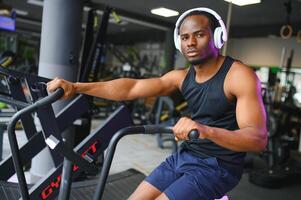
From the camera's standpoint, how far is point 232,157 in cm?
159

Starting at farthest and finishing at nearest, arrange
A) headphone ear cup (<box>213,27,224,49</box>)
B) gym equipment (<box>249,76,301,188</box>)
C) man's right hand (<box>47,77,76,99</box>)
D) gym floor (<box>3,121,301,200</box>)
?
gym equipment (<box>249,76,301,188</box>) → gym floor (<box>3,121,301,200</box>) → man's right hand (<box>47,77,76,99</box>) → headphone ear cup (<box>213,27,224,49</box>)

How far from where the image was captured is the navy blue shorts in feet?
4.95

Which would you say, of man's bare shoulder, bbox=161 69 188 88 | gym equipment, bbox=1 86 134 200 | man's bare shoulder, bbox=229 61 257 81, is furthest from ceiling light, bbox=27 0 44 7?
man's bare shoulder, bbox=229 61 257 81

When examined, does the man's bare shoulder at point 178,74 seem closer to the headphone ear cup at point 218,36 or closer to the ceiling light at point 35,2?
the headphone ear cup at point 218,36

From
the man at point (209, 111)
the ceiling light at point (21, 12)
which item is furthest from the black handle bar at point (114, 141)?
the ceiling light at point (21, 12)

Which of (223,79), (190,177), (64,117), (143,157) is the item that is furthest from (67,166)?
(143,157)

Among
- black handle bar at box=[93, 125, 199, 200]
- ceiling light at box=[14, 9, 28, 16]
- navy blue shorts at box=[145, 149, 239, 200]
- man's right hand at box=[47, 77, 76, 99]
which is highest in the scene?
ceiling light at box=[14, 9, 28, 16]

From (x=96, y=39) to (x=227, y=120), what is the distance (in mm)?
2834

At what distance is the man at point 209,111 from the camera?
145 centimetres

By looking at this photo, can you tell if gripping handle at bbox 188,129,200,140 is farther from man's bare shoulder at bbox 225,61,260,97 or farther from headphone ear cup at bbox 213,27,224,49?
headphone ear cup at bbox 213,27,224,49

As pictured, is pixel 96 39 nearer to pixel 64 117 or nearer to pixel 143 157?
pixel 64 117

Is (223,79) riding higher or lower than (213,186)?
higher

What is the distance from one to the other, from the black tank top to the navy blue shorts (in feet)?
0.15

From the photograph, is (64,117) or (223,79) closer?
(223,79)
